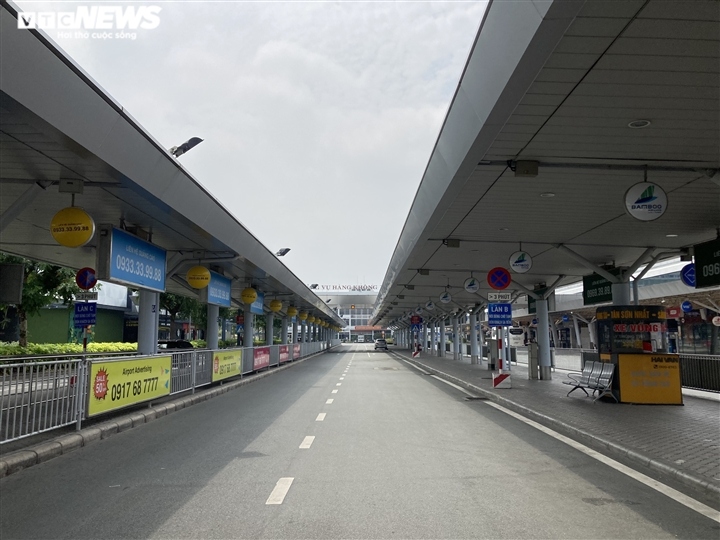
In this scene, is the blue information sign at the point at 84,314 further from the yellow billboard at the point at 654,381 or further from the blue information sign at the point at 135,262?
the yellow billboard at the point at 654,381

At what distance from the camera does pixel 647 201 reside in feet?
28.0

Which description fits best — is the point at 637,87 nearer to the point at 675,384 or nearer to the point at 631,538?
the point at 631,538

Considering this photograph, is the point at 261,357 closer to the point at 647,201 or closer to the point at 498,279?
the point at 498,279

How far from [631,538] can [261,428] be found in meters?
7.00

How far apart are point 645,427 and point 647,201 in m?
4.10

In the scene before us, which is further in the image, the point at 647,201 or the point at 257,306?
the point at 257,306

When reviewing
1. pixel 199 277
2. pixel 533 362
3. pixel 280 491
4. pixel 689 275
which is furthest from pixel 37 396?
pixel 533 362

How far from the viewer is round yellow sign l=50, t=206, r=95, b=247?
884 cm

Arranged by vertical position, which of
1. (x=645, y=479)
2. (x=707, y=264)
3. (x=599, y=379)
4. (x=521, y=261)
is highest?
(x=521, y=261)

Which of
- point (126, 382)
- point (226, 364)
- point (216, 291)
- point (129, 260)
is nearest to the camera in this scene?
point (126, 382)

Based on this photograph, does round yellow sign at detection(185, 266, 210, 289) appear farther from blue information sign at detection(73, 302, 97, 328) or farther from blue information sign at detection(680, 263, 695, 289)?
blue information sign at detection(680, 263, 695, 289)

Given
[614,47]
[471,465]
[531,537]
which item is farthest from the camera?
[471,465]

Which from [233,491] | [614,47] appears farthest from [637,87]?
[233,491]

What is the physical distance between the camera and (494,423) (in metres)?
10.7
